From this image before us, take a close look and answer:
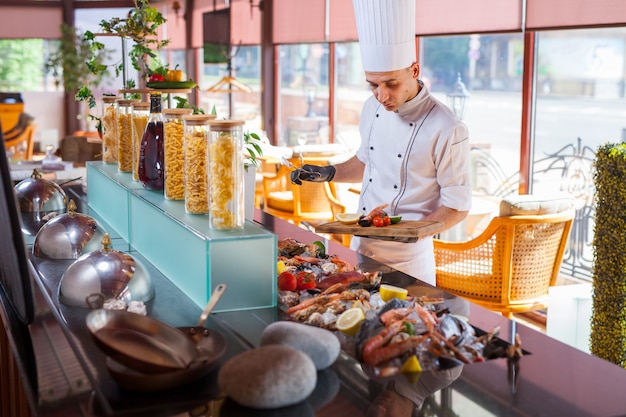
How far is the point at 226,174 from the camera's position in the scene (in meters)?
1.88

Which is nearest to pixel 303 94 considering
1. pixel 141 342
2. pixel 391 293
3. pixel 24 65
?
pixel 24 65

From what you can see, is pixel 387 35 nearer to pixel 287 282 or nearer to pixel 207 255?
pixel 287 282

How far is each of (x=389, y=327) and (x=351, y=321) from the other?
0.39 ft

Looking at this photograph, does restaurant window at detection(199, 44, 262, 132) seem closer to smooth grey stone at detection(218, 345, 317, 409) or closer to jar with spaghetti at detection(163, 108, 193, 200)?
jar with spaghetti at detection(163, 108, 193, 200)

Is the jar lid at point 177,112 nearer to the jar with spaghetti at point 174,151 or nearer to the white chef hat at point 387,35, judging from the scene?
the jar with spaghetti at point 174,151

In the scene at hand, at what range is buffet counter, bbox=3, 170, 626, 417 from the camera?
1.35 metres

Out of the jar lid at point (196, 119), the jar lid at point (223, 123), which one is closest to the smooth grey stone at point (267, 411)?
the jar lid at point (223, 123)

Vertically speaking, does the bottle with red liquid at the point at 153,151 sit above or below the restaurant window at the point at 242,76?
below

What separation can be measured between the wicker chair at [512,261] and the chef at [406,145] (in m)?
0.91

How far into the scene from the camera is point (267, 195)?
6.42 m

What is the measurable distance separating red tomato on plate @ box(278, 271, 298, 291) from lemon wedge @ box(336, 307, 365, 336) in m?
0.26

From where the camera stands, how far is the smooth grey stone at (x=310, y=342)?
1.50 m

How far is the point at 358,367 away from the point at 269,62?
23.3ft

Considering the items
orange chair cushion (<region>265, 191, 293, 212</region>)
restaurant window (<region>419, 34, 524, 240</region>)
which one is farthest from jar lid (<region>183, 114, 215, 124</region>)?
orange chair cushion (<region>265, 191, 293, 212</region>)
